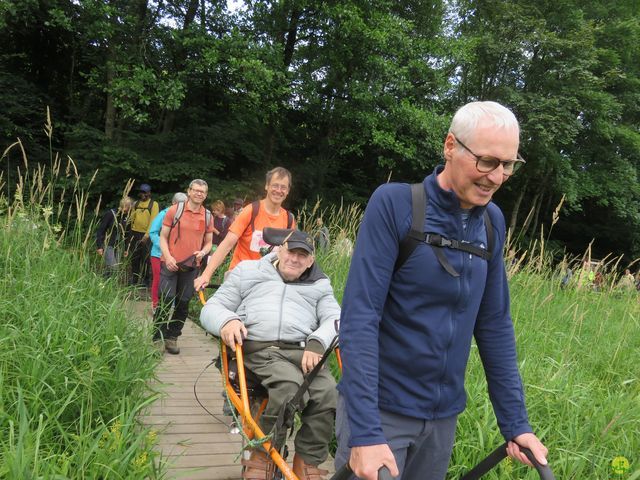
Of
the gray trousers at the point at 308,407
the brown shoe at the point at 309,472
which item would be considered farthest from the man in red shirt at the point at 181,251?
the brown shoe at the point at 309,472

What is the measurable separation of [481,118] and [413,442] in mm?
1012

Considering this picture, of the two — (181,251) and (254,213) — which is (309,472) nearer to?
(254,213)

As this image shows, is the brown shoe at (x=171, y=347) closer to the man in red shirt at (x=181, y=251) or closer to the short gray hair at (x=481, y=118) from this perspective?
the man in red shirt at (x=181, y=251)

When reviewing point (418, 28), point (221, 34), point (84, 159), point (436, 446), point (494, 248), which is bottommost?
point (84, 159)

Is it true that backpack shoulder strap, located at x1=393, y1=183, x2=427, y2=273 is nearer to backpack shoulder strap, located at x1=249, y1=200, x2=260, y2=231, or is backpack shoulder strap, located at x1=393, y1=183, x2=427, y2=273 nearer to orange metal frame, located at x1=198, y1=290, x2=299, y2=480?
orange metal frame, located at x1=198, y1=290, x2=299, y2=480

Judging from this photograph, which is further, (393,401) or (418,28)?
(418,28)

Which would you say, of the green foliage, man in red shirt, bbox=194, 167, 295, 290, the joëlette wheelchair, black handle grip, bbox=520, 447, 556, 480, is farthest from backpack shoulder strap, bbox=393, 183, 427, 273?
man in red shirt, bbox=194, 167, 295, 290

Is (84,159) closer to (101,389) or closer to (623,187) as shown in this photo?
(101,389)

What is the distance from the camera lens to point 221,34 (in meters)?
14.2

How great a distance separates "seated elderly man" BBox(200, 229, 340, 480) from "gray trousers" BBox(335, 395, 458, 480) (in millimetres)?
954

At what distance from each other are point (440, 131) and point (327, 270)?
9.85 metres

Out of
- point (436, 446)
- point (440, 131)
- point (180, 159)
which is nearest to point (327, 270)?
point (436, 446)

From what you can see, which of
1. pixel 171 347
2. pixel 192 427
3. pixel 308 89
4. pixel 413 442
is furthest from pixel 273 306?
pixel 308 89

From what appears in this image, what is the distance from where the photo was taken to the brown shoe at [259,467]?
2664 mm
